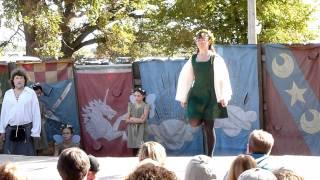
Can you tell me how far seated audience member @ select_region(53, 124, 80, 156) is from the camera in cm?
1011

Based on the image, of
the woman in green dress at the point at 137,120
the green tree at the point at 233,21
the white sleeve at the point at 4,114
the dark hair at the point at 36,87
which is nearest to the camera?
the white sleeve at the point at 4,114

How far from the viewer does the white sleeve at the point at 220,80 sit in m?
6.89

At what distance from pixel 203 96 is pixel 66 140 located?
3.87 meters

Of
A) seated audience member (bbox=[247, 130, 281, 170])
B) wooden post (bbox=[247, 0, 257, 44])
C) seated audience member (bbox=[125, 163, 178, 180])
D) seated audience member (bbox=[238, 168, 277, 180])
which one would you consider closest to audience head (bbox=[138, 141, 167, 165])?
seated audience member (bbox=[247, 130, 281, 170])

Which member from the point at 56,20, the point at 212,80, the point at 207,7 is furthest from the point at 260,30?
the point at 212,80

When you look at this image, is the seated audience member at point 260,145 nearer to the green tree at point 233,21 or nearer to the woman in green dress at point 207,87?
the woman in green dress at point 207,87

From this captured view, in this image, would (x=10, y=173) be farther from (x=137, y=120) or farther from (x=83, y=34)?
(x=83, y=34)

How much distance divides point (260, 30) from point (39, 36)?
28.6 feet

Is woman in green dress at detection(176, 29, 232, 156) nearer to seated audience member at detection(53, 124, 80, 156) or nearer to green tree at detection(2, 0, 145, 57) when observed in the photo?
seated audience member at detection(53, 124, 80, 156)

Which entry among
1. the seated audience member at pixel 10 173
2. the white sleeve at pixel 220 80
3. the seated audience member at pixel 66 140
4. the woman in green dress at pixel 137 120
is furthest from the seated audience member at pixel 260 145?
the seated audience member at pixel 66 140

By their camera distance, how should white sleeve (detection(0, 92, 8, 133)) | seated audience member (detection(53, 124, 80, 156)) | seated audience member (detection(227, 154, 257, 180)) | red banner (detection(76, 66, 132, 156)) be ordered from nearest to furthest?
seated audience member (detection(227, 154, 257, 180)) < white sleeve (detection(0, 92, 8, 133)) < seated audience member (detection(53, 124, 80, 156)) < red banner (detection(76, 66, 132, 156))

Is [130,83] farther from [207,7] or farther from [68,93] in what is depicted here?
[207,7]

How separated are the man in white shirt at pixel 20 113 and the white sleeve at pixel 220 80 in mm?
2673

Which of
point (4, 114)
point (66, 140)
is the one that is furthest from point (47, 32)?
point (4, 114)
